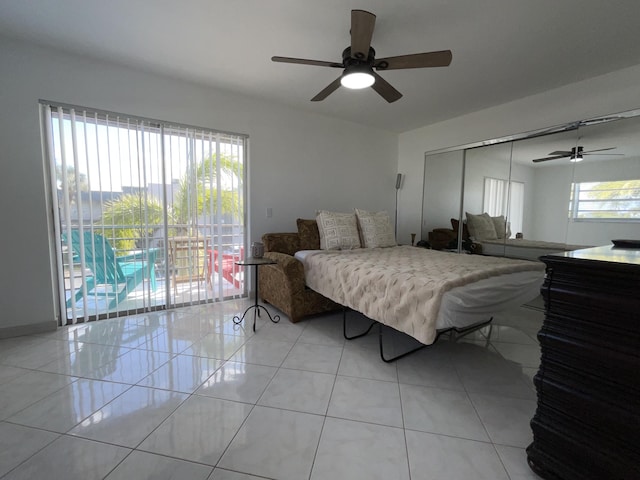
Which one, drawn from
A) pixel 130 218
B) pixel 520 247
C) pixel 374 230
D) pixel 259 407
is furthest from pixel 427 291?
pixel 130 218

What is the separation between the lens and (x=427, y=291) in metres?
1.60

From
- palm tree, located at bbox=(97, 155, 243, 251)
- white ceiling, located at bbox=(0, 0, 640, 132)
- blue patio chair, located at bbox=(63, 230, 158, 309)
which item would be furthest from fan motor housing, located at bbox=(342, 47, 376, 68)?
blue patio chair, located at bbox=(63, 230, 158, 309)

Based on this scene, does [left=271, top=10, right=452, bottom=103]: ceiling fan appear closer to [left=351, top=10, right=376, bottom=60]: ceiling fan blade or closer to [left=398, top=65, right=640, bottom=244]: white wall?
[left=351, top=10, right=376, bottom=60]: ceiling fan blade

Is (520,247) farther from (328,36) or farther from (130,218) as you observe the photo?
(130,218)

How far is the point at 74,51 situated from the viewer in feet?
7.77

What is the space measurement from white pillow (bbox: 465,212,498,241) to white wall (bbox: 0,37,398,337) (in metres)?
1.66

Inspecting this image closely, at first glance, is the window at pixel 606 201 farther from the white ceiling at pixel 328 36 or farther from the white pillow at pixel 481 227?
the white ceiling at pixel 328 36

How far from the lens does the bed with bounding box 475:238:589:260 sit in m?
3.12

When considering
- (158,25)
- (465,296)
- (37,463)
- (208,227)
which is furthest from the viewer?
(208,227)

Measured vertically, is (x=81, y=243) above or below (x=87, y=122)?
below

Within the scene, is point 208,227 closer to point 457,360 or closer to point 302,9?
point 302,9

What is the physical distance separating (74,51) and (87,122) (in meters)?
0.59

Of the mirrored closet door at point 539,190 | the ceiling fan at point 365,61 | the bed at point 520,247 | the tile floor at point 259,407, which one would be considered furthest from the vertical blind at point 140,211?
the bed at point 520,247

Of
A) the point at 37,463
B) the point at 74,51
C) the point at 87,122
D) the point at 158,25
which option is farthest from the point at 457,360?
the point at 74,51
